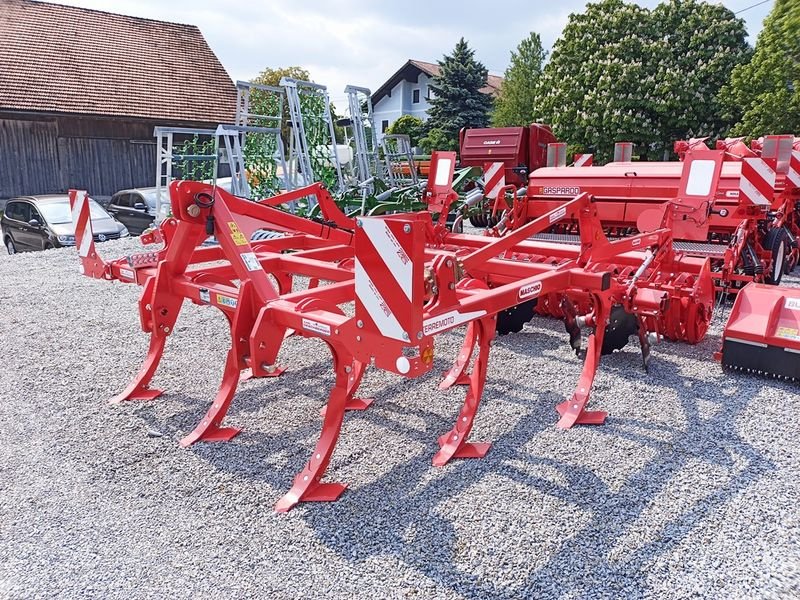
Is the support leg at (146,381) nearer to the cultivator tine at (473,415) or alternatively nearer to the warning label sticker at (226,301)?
the warning label sticker at (226,301)

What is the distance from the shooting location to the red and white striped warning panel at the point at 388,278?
2449 mm

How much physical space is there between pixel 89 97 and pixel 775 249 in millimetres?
19142

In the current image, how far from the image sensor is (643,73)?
68.0 feet

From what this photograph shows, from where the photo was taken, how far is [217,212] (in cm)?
340

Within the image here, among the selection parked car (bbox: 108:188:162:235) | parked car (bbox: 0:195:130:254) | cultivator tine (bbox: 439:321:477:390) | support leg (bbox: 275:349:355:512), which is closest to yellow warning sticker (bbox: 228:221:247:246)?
support leg (bbox: 275:349:355:512)

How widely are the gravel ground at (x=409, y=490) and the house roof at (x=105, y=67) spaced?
1672cm

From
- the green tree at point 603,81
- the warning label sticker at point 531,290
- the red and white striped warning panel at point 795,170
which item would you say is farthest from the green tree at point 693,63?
the warning label sticker at point 531,290

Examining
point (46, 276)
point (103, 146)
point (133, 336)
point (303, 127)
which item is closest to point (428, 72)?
point (103, 146)

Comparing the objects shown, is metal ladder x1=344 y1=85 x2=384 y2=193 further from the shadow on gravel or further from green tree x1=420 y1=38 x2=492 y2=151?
green tree x1=420 y1=38 x2=492 y2=151

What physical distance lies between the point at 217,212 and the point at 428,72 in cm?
4086

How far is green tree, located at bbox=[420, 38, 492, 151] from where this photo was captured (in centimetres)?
3189

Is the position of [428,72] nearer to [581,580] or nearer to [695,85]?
[695,85]

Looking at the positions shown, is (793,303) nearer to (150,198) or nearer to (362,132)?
(362,132)

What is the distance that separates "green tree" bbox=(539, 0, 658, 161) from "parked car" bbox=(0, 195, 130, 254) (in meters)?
15.9
